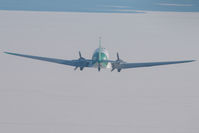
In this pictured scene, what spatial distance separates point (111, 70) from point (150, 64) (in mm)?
5986

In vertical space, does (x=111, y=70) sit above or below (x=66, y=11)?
below

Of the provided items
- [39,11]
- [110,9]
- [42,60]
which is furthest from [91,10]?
[42,60]

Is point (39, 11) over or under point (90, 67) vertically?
over

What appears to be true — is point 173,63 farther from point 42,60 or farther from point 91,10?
point 91,10

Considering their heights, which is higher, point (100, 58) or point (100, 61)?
point (100, 58)

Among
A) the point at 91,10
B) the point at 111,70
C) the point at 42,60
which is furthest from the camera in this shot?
the point at 91,10

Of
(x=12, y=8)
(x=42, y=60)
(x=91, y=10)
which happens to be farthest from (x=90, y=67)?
(x=12, y=8)

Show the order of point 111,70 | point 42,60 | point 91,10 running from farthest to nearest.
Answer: point 91,10 → point 42,60 → point 111,70

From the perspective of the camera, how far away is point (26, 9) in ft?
645

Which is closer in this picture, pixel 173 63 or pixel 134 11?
pixel 173 63

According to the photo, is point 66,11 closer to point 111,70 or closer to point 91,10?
point 91,10

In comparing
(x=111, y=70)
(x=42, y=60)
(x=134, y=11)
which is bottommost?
(x=111, y=70)

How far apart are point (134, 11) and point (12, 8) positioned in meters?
57.4

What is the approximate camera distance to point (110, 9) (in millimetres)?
189875
